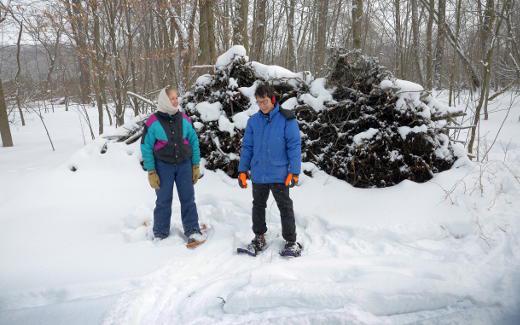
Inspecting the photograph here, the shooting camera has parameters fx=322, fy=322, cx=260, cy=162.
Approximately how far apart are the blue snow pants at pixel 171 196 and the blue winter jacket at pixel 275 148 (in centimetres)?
84

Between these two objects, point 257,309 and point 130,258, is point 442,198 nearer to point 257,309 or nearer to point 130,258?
point 257,309

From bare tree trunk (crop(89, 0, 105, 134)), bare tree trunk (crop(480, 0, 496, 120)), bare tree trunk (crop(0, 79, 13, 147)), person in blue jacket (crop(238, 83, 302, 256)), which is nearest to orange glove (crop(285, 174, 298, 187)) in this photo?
person in blue jacket (crop(238, 83, 302, 256))

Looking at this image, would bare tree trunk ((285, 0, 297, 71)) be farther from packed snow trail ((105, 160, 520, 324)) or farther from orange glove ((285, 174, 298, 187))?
orange glove ((285, 174, 298, 187))

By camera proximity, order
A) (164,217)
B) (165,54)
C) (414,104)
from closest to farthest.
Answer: (164,217)
(414,104)
(165,54)

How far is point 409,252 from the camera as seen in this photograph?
10.7 feet

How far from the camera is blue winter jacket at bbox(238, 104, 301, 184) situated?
3.19 meters

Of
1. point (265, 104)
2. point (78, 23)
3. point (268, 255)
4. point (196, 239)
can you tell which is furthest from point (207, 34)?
point (268, 255)

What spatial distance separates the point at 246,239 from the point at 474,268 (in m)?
2.25

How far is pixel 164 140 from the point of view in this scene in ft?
11.1

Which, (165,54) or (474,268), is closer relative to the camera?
(474,268)

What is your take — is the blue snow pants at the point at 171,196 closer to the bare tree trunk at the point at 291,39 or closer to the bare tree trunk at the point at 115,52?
the bare tree trunk at the point at 115,52

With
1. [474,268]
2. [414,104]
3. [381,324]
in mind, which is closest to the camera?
[381,324]

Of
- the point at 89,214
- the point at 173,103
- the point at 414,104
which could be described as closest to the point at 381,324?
the point at 173,103

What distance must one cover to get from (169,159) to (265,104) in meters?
1.19
